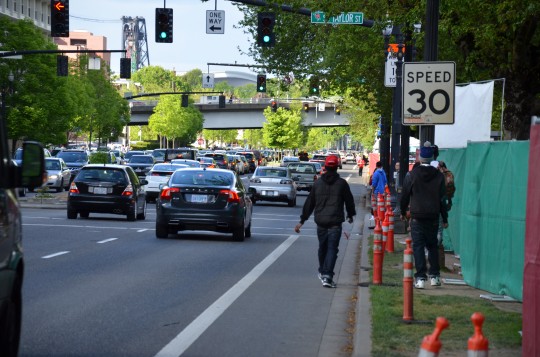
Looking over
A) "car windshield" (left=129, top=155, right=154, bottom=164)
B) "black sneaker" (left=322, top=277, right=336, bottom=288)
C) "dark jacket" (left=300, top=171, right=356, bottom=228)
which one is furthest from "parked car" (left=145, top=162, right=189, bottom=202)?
"black sneaker" (left=322, top=277, right=336, bottom=288)

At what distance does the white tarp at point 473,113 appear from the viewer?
21438 mm

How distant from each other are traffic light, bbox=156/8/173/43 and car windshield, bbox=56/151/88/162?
92.8 ft

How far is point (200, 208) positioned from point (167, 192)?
818mm

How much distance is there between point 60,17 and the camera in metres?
34.7

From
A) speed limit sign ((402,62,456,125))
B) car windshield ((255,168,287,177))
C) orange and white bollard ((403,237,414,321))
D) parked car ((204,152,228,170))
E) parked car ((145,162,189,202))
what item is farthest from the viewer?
parked car ((204,152,228,170))

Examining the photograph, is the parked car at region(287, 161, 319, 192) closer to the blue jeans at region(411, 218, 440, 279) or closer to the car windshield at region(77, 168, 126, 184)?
the car windshield at region(77, 168, 126, 184)

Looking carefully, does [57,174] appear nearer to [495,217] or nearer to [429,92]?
[429,92]

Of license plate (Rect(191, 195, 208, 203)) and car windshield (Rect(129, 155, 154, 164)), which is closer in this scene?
license plate (Rect(191, 195, 208, 203))

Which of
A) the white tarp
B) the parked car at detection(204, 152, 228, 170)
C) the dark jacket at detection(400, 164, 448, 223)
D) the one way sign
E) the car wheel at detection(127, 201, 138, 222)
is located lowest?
the parked car at detection(204, 152, 228, 170)

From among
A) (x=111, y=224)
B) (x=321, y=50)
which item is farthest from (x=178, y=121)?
(x=111, y=224)

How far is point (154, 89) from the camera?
193 meters

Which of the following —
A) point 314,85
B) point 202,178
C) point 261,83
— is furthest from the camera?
point 261,83

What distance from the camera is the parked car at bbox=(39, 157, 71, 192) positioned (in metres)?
53.8

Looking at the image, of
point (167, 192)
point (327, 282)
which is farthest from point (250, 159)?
point (327, 282)
